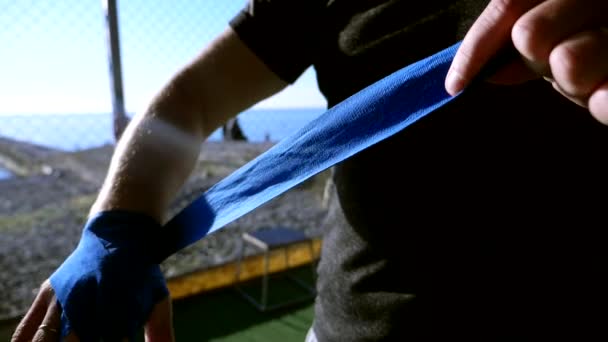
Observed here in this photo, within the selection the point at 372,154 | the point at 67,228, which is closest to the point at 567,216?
the point at 372,154

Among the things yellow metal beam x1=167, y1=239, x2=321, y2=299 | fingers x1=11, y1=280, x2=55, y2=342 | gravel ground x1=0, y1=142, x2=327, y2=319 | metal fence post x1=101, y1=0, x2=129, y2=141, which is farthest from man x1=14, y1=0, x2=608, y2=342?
yellow metal beam x1=167, y1=239, x2=321, y2=299

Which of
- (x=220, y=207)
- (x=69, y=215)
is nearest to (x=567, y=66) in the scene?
(x=220, y=207)

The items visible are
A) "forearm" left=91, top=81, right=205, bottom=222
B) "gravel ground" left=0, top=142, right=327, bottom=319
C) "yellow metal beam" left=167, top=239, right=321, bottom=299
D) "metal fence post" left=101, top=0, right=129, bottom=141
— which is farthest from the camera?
"yellow metal beam" left=167, top=239, right=321, bottom=299

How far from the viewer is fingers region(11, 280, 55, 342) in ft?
1.55

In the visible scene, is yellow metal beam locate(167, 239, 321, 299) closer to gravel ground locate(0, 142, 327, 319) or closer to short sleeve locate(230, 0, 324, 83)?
gravel ground locate(0, 142, 327, 319)

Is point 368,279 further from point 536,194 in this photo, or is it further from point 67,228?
point 67,228

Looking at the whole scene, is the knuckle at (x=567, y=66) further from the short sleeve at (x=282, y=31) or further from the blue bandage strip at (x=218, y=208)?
the short sleeve at (x=282, y=31)

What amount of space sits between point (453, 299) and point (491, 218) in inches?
5.1

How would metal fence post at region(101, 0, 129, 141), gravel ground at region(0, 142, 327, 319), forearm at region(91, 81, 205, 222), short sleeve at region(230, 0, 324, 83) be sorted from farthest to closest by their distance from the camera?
gravel ground at region(0, 142, 327, 319) → metal fence post at region(101, 0, 129, 141) → short sleeve at region(230, 0, 324, 83) → forearm at region(91, 81, 205, 222)

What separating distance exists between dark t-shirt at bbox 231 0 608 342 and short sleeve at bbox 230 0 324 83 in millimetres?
102

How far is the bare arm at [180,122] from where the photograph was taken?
22.5 inches

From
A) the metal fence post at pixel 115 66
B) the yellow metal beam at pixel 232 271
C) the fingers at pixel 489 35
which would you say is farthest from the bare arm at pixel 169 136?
the yellow metal beam at pixel 232 271

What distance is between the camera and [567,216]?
1.86ft

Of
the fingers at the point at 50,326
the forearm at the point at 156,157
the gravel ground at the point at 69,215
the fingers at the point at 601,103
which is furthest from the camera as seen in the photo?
the gravel ground at the point at 69,215
